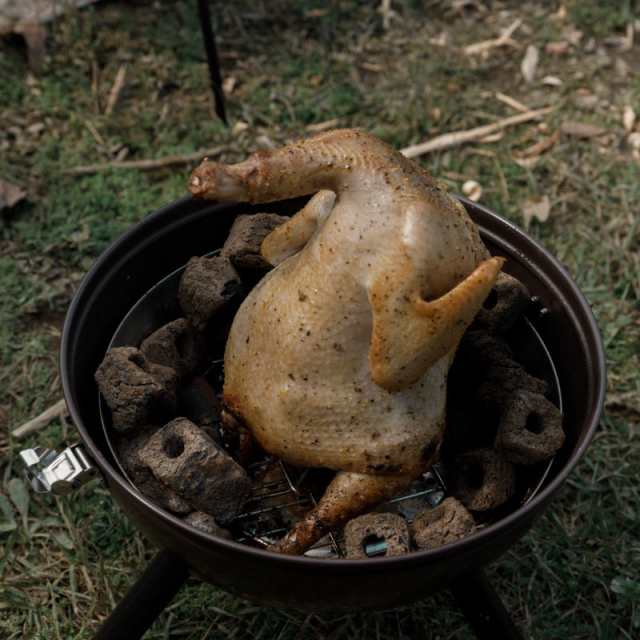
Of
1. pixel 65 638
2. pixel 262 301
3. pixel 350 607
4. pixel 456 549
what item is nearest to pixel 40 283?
pixel 65 638

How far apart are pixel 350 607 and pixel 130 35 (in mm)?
3129

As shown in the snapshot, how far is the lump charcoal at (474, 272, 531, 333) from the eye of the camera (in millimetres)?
2354

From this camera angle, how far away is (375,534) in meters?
2.01

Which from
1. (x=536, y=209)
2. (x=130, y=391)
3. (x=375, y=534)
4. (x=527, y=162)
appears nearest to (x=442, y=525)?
(x=375, y=534)

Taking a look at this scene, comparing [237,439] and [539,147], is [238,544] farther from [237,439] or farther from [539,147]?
[539,147]

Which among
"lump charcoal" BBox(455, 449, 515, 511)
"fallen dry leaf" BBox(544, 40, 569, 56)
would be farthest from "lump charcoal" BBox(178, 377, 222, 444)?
"fallen dry leaf" BBox(544, 40, 569, 56)

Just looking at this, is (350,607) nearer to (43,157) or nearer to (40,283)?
(40,283)

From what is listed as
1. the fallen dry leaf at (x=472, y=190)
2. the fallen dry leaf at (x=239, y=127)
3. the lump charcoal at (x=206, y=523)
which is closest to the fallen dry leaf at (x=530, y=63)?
the fallen dry leaf at (x=472, y=190)

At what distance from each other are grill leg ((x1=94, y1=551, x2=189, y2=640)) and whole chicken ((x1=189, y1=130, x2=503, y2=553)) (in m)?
0.28

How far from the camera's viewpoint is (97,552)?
2.76m

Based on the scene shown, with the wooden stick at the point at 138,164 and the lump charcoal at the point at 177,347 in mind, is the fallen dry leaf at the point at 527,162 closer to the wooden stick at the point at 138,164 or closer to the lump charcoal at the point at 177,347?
the wooden stick at the point at 138,164

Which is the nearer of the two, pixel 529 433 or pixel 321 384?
pixel 321 384

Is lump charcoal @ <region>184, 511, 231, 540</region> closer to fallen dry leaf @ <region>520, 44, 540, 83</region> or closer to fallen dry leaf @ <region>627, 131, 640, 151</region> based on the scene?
fallen dry leaf @ <region>627, 131, 640, 151</region>

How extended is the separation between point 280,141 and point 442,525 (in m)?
2.28
